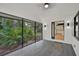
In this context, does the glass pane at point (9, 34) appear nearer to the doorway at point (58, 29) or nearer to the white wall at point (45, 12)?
the white wall at point (45, 12)

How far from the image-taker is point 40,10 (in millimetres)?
2514

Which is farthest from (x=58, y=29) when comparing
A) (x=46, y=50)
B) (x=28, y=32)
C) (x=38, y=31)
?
(x=28, y=32)

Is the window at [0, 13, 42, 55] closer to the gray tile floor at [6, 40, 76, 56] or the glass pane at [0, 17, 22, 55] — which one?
the glass pane at [0, 17, 22, 55]

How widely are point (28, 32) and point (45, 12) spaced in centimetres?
70

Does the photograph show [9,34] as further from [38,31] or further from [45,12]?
[45,12]

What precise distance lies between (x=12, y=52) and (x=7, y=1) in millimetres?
1235

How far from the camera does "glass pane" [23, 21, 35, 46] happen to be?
2.57 metres

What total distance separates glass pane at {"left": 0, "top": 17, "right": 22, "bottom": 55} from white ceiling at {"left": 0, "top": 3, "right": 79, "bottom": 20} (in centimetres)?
24

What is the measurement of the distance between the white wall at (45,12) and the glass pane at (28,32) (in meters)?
0.17

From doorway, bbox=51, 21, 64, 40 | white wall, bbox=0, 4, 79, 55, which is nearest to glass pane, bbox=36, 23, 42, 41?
white wall, bbox=0, 4, 79, 55

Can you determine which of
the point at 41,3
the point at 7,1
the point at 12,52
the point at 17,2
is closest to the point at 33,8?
the point at 41,3

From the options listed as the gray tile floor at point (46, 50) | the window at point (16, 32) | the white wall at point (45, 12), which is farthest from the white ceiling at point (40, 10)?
the gray tile floor at point (46, 50)

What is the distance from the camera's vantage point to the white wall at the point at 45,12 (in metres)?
2.35

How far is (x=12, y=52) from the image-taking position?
2.43 m
